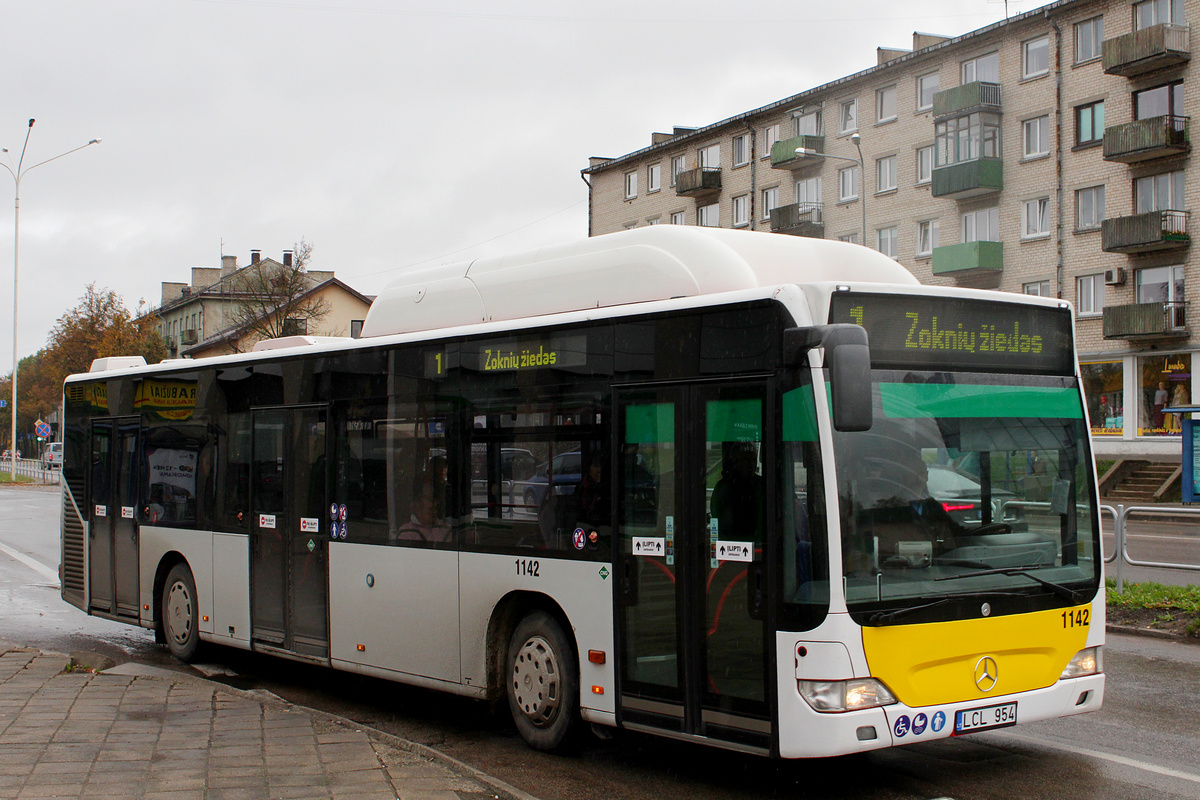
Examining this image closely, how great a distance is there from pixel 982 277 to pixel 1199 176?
905cm

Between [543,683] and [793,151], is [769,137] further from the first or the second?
[543,683]

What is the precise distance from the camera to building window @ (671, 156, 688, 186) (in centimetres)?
6412

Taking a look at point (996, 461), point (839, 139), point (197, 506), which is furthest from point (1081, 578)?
point (839, 139)

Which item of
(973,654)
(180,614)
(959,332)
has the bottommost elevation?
(180,614)

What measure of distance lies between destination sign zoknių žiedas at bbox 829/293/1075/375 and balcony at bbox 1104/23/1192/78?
3663 cm

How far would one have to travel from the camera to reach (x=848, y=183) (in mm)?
53812

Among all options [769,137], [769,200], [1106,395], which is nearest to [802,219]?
[769,200]

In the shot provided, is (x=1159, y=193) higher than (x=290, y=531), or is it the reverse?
(x=1159, y=193)

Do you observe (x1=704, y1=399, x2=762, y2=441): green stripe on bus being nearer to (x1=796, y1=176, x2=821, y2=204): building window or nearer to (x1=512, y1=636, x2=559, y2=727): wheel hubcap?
(x1=512, y1=636, x2=559, y2=727): wheel hubcap

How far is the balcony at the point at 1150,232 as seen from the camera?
38.4 metres

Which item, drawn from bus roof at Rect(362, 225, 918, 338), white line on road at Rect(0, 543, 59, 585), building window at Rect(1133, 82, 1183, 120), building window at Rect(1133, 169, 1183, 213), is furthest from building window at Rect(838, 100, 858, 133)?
bus roof at Rect(362, 225, 918, 338)

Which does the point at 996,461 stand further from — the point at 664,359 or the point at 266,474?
the point at 266,474

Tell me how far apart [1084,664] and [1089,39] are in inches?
1610

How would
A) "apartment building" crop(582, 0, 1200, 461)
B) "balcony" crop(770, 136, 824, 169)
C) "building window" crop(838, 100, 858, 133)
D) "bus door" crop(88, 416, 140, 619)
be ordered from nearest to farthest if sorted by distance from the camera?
"bus door" crop(88, 416, 140, 619), "apartment building" crop(582, 0, 1200, 461), "building window" crop(838, 100, 858, 133), "balcony" crop(770, 136, 824, 169)
